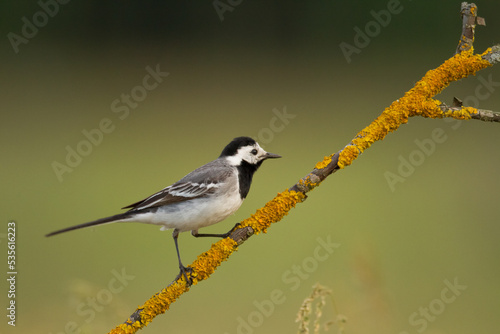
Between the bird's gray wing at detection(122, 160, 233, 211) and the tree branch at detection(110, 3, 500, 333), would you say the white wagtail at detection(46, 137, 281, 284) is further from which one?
the tree branch at detection(110, 3, 500, 333)

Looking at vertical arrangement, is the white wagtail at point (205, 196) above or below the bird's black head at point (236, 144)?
below

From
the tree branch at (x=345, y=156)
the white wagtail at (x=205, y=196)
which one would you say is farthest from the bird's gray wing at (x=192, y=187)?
the tree branch at (x=345, y=156)

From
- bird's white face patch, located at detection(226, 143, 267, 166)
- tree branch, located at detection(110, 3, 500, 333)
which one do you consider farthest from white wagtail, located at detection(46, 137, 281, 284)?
tree branch, located at detection(110, 3, 500, 333)

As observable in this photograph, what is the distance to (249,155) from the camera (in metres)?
3.02

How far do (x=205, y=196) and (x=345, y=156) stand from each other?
931 millimetres

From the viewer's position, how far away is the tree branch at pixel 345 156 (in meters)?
2.10

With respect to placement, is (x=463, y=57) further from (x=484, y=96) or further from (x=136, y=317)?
(x=484, y=96)

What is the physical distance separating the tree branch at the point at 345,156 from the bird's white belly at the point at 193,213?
527 millimetres

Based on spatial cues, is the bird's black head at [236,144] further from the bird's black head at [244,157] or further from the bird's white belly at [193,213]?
the bird's white belly at [193,213]

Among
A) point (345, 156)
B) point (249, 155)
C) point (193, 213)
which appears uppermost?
point (249, 155)

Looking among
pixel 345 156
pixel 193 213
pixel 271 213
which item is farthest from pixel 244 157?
pixel 345 156

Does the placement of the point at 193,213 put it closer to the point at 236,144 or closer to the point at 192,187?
the point at 192,187

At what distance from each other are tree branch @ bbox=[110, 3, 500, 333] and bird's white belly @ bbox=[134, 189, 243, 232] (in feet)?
1.73

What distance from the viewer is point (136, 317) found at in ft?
6.77
